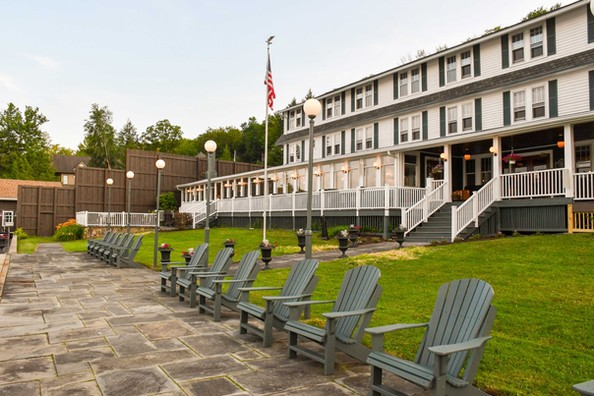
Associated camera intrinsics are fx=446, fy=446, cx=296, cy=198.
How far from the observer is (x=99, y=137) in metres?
63.5

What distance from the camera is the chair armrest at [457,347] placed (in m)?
2.78

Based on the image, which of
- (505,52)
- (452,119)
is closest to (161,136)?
(452,119)

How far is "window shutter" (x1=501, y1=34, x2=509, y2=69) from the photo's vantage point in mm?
20344

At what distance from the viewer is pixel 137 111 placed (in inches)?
3255

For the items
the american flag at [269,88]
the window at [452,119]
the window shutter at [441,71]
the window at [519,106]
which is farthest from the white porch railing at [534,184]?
the american flag at [269,88]

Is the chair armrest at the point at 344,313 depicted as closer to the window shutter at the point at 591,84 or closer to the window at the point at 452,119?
the window shutter at the point at 591,84

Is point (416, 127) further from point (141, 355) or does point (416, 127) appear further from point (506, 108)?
point (141, 355)

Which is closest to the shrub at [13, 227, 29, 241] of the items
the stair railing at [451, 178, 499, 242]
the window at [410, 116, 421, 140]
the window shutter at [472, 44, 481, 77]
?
the window at [410, 116, 421, 140]

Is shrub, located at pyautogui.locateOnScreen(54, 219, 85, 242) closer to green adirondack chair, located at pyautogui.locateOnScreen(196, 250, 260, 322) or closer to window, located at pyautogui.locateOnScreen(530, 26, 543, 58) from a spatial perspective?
green adirondack chair, located at pyautogui.locateOnScreen(196, 250, 260, 322)

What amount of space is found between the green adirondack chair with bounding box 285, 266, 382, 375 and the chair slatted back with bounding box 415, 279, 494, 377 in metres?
0.67

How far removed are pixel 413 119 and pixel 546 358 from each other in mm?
20345

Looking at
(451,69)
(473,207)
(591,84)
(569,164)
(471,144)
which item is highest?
(451,69)

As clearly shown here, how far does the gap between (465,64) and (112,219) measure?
25122 mm

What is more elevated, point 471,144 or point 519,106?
point 519,106
